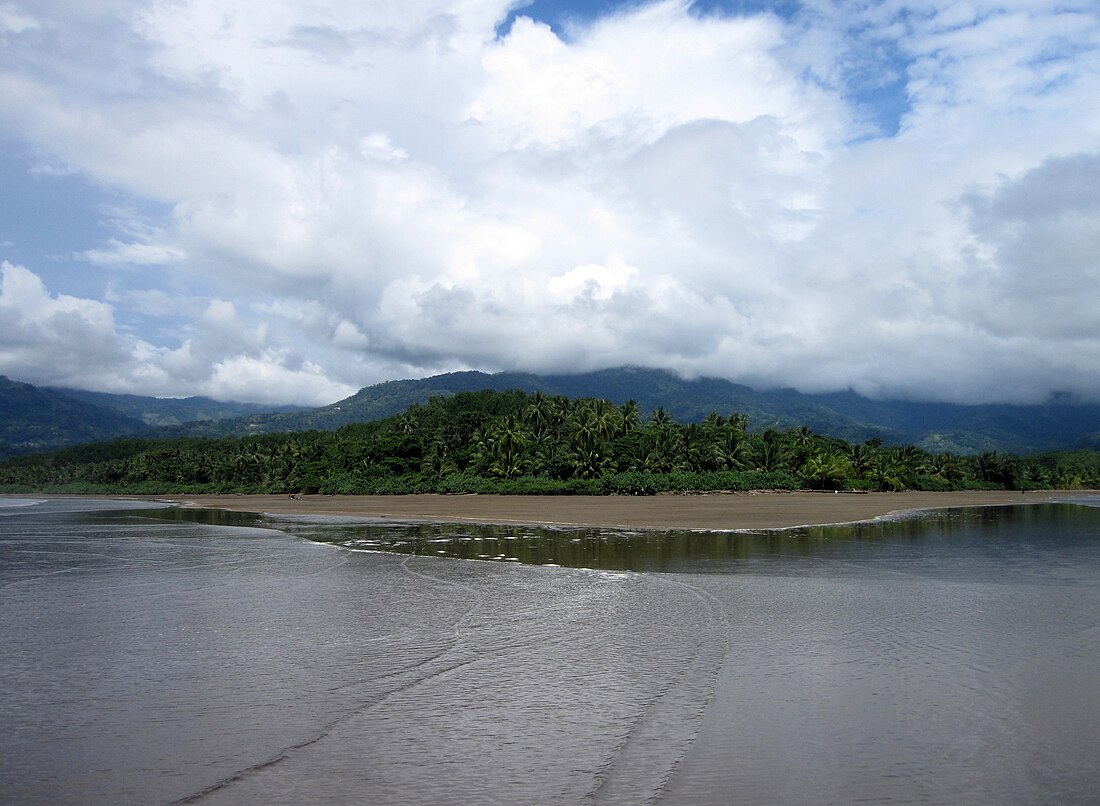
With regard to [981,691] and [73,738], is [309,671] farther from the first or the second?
[981,691]

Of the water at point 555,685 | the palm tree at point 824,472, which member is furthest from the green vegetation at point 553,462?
the water at point 555,685

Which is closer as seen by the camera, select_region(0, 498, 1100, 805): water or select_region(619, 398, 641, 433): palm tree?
select_region(0, 498, 1100, 805): water

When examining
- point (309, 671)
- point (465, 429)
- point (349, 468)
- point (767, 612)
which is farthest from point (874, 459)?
point (309, 671)

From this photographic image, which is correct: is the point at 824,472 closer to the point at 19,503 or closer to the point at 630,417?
the point at 630,417

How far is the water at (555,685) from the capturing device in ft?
26.4

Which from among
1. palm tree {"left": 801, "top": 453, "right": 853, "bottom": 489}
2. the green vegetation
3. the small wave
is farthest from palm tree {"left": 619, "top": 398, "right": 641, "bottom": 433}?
the small wave

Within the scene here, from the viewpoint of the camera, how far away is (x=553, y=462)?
98500mm

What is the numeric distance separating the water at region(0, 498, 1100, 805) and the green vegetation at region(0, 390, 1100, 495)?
71.8 m

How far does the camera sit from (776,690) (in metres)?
11.2

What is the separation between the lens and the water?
805 cm

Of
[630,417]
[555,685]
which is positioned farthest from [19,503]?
[555,685]

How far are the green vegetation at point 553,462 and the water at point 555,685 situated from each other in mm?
71779

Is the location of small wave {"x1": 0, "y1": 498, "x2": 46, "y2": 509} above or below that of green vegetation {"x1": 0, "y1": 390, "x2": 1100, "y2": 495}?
below

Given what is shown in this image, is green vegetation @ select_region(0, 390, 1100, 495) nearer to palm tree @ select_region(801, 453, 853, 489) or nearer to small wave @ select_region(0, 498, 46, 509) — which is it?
palm tree @ select_region(801, 453, 853, 489)
